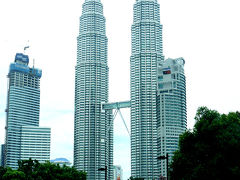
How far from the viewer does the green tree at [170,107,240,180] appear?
168ft

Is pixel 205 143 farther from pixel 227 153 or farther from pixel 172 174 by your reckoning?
pixel 172 174

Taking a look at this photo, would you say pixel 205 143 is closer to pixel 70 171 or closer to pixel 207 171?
pixel 207 171

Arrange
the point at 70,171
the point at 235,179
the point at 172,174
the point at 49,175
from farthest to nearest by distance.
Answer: the point at 70,171, the point at 49,175, the point at 172,174, the point at 235,179

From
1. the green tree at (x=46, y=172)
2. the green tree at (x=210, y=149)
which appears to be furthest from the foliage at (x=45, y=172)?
the green tree at (x=210, y=149)

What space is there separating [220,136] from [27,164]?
6110 centimetres

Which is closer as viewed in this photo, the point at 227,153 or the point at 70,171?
the point at 227,153

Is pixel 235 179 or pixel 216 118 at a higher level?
pixel 216 118

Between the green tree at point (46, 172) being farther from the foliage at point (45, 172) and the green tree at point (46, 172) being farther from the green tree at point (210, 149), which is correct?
the green tree at point (210, 149)

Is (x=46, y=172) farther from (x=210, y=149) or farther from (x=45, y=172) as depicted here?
(x=210, y=149)

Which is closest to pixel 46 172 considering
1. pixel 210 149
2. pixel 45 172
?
pixel 45 172

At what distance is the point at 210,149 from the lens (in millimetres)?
53344

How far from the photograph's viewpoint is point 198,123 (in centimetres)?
5594

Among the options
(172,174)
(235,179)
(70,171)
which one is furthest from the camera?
(70,171)

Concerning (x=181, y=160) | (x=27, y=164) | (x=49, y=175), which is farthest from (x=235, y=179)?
(x=27, y=164)
